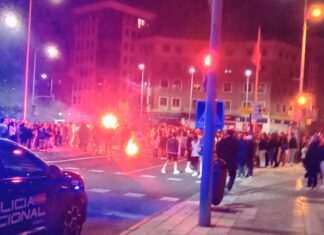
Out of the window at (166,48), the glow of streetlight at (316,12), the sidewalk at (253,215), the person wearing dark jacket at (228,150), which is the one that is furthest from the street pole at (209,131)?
the window at (166,48)

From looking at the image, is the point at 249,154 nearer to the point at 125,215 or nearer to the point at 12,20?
the point at 125,215

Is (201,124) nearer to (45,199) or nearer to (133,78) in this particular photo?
(45,199)

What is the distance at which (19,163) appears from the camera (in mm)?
6629

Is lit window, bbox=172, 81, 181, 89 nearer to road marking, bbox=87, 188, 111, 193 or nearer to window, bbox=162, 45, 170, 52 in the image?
window, bbox=162, 45, 170, 52

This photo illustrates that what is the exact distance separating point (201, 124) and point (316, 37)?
237 feet

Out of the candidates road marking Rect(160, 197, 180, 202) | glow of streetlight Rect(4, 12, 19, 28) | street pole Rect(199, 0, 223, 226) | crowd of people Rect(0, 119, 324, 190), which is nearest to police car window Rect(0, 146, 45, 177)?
street pole Rect(199, 0, 223, 226)

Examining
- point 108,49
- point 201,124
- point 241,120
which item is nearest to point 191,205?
point 201,124

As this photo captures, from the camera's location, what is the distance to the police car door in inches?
232

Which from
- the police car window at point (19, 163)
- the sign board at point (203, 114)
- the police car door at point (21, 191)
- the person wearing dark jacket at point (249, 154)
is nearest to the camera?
the police car door at point (21, 191)

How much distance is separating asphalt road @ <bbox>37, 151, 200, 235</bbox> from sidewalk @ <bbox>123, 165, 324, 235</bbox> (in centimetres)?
53

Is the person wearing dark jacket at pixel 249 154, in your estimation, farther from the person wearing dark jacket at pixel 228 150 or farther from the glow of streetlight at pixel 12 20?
the glow of streetlight at pixel 12 20

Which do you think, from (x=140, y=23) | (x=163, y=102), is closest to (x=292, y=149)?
(x=163, y=102)

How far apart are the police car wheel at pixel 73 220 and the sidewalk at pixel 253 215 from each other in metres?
0.92

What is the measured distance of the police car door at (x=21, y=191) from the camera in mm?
5895
